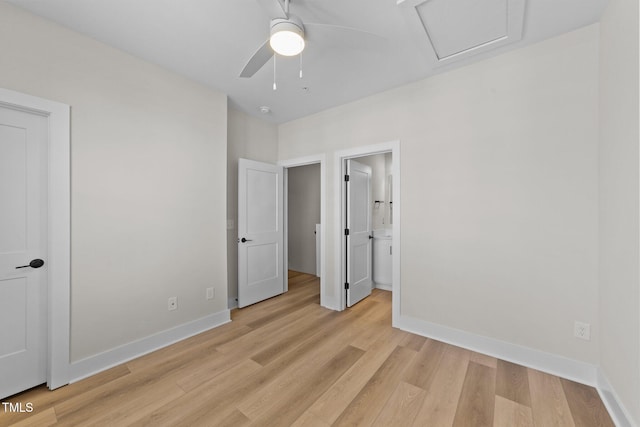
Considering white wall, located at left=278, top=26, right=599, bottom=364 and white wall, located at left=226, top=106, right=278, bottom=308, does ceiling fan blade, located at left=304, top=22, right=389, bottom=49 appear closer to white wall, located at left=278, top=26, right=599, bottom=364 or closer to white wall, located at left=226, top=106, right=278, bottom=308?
white wall, located at left=278, top=26, right=599, bottom=364

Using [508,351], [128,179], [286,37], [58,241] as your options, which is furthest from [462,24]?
[58,241]

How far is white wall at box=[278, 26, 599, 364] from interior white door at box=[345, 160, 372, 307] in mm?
695

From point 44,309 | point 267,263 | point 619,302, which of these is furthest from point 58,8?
point 619,302

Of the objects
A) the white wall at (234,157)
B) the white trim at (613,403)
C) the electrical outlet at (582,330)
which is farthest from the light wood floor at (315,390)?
the white wall at (234,157)

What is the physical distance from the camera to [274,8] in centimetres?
132

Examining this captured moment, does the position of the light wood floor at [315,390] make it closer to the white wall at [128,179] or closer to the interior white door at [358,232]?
the white wall at [128,179]

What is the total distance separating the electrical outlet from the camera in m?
1.86

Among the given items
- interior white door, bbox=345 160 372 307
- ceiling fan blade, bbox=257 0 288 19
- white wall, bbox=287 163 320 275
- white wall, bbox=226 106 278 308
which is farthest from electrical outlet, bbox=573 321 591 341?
white wall, bbox=287 163 320 275

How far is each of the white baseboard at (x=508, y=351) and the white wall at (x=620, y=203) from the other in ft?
0.59

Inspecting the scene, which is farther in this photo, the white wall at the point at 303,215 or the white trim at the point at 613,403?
the white wall at the point at 303,215

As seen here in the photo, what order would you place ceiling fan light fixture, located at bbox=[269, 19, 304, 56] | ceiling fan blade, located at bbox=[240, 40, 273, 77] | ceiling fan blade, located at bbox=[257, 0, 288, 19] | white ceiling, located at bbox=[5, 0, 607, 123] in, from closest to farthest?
1. ceiling fan blade, located at bbox=[257, 0, 288, 19]
2. ceiling fan light fixture, located at bbox=[269, 19, 304, 56]
3. ceiling fan blade, located at bbox=[240, 40, 273, 77]
4. white ceiling, located at bbox=[5, 0, 607, 123]

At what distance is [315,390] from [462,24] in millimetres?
2821

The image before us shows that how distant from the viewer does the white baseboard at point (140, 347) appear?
1955mm

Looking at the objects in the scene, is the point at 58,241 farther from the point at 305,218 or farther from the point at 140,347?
the point at 305,218
